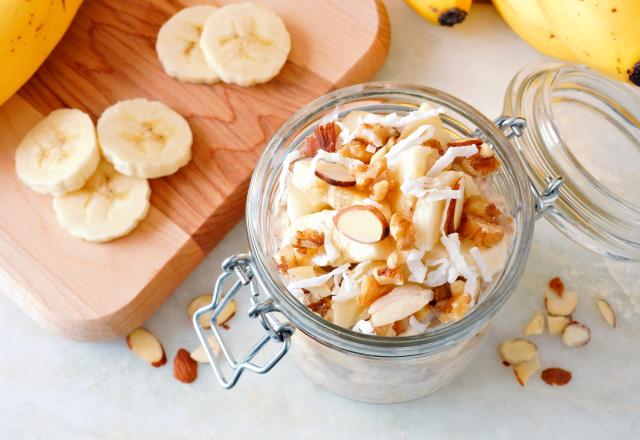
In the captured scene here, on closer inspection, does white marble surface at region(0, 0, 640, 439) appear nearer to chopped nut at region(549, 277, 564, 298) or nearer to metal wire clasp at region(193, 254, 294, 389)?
chopped nut at region(549, 277, 564, 298)

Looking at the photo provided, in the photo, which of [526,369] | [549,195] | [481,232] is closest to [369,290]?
[481,232]

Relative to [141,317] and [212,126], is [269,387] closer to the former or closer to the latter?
[141,317]

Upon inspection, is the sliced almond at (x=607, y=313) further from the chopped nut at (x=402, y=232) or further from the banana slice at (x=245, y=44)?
the banana slice at (x=245, y=44)

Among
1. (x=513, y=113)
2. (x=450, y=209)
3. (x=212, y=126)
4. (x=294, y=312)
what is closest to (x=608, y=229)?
(x=513, y=113)

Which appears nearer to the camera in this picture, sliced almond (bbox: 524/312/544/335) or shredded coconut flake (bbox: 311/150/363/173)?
shredded coconut flake (bbox: 311/150/363/173)

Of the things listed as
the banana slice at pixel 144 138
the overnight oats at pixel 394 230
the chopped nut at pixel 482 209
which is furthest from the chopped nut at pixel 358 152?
the banana slice at pixel 144 138

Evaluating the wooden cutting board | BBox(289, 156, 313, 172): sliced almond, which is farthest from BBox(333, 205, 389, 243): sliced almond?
the wooden cutting board

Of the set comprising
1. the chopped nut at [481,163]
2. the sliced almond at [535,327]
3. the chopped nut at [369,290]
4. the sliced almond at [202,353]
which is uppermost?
the chopped nut at [481,163]
